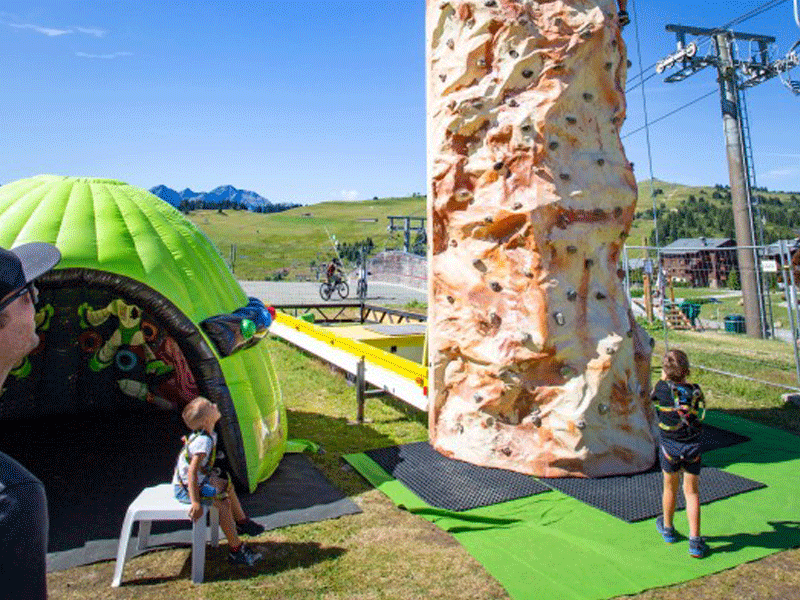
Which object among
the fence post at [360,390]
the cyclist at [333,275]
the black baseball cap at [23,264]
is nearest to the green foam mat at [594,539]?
the fence post at [360,390]

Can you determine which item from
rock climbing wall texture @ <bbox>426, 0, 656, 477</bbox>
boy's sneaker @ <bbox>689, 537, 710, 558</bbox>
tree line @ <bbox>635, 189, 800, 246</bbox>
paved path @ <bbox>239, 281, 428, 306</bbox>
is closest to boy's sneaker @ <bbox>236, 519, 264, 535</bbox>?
rock climbing wall texture @ <bbox>426, 0, 656, 477</bbox>

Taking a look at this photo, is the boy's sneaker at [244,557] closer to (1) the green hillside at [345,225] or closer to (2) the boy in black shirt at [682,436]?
(2) the boy in black shirt at [682,436]

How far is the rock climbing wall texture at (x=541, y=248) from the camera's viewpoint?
5516mm

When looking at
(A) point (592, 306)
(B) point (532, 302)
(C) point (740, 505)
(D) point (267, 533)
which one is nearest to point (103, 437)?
(D) point (267, 533)

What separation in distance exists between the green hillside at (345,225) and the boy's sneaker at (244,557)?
121ft

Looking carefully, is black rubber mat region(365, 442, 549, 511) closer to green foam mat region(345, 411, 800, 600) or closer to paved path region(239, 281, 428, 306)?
green foam mat region(345, 411, 800, 600)

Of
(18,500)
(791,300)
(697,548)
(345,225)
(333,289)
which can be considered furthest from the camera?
(345,225)

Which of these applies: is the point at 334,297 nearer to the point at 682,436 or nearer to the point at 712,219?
the point at 682,436

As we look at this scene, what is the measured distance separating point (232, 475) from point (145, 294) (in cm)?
170

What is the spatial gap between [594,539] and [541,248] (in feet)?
8.58

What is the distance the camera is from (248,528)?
165 inches

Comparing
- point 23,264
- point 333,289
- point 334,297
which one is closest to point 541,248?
point 23,264

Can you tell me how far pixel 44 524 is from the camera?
1277mm

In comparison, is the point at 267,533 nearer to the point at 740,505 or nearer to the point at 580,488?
the point at 580,488
